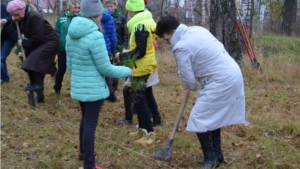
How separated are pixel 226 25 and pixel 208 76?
6.40m

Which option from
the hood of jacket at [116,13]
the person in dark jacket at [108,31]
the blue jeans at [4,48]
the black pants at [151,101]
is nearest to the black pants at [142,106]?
the black pants at [151,101]

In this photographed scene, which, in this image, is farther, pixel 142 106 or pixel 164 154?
pixel 142 106

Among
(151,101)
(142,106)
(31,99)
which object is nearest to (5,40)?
(31,99)

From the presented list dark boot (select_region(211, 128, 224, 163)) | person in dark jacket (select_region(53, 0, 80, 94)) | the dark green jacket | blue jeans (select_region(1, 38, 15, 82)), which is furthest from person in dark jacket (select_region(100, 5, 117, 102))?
dark boot (select_region(211, 128, 224, 163))

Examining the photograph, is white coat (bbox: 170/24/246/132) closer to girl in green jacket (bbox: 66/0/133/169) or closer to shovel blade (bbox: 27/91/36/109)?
girl in green jacket (bbox: 66/0/133/169)

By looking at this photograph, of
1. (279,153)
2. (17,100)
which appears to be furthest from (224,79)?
(17,100)

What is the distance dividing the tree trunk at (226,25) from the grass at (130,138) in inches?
83.0

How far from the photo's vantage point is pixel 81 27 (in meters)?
3.66

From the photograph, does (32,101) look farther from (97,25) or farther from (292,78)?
(292,78)

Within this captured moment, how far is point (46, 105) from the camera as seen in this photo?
6.68m

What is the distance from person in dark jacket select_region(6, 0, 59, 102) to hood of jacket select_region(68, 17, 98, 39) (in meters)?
2.54

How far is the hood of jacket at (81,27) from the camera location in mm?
3670

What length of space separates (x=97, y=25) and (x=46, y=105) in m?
3.28

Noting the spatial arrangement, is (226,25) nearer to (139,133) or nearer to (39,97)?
(39,97)
